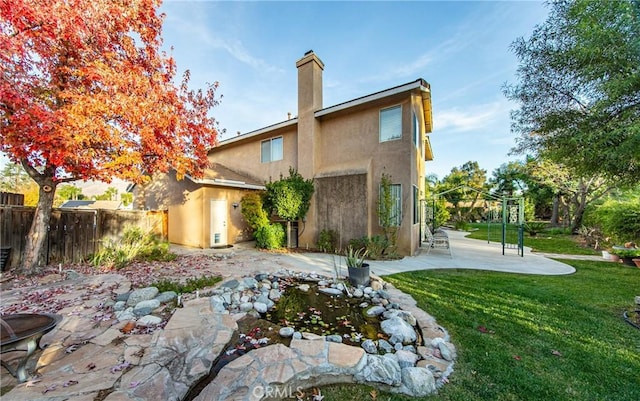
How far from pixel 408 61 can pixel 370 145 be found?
4194mm

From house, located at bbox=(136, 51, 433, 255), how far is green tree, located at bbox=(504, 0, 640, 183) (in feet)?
13.7

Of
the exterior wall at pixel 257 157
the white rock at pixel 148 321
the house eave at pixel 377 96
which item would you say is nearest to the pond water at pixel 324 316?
the white rock at pixel 148 321

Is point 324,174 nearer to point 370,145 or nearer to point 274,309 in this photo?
point 370,145

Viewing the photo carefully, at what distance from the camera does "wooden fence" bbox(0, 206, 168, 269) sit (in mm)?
5984

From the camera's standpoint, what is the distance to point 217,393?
2.26 m

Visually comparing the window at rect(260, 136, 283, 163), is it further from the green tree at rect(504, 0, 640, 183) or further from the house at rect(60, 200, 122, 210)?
the house at rect(60, 200, 122, 210)

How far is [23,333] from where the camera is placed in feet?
7.32

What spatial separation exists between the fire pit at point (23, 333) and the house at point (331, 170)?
7.57 m

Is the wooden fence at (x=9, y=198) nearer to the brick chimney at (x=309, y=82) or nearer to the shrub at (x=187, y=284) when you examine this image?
the shrub at (x=187, y=284)

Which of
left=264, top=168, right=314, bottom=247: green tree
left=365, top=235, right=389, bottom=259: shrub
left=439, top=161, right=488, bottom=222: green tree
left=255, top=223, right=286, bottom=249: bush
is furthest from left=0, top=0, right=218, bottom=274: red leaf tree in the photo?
left=439, top=161, right=488, bottom=222: green tree

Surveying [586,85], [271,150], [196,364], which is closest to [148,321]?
[196,364]

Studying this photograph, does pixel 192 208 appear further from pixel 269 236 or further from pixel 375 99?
pixel 375 99

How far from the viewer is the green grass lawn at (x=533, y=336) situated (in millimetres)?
2404

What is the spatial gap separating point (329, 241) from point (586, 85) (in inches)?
319
